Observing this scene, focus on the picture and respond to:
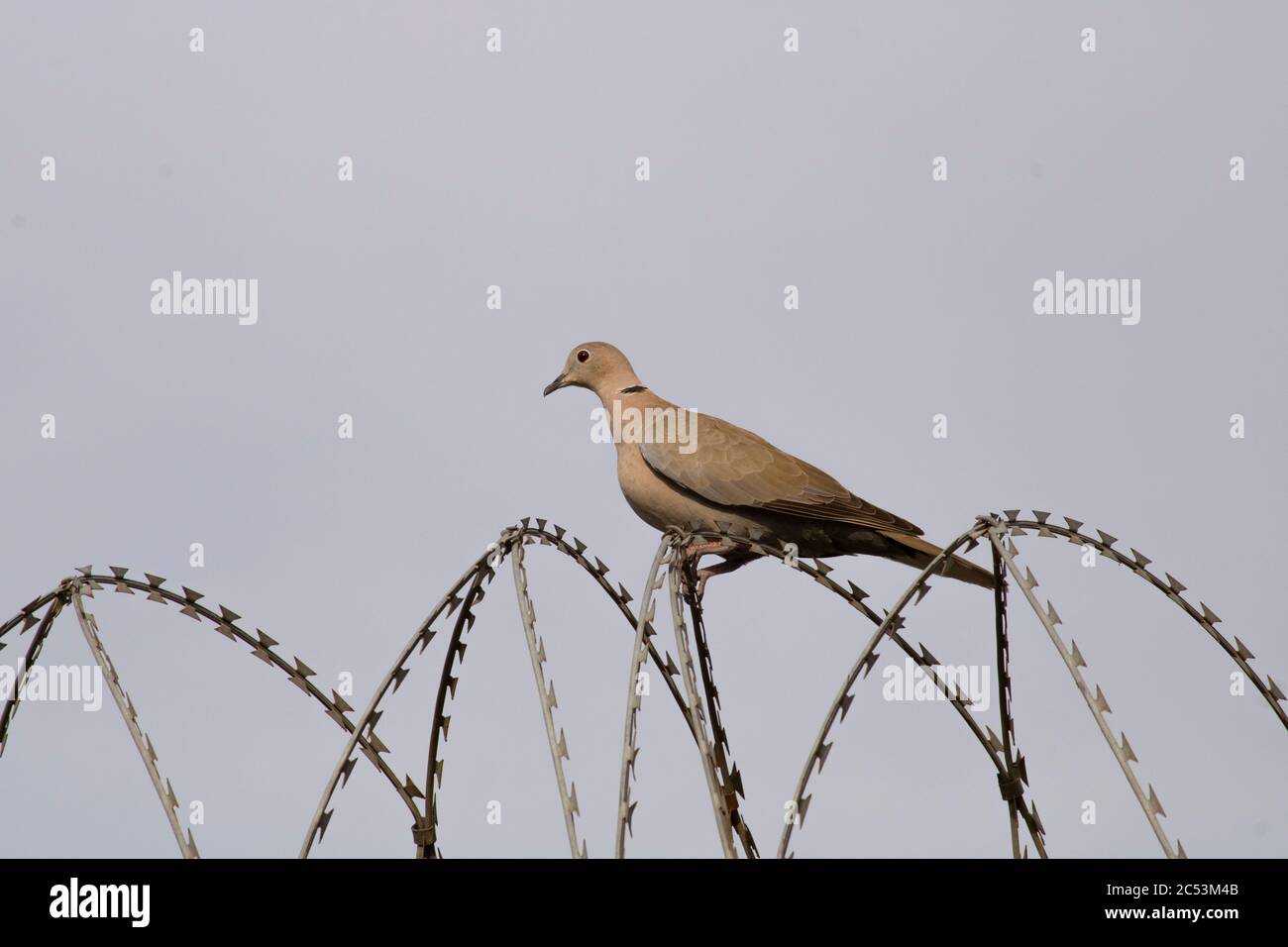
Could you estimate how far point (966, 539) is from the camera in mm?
8133

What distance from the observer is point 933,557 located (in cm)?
1050

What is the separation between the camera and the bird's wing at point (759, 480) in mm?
10539

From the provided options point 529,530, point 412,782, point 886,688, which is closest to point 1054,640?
point 886,688

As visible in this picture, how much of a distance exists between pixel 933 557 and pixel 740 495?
1.35 metres

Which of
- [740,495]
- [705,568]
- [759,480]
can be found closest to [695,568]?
[705,568]

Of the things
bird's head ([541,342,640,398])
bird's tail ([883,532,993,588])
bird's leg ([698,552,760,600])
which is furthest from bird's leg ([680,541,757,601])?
bird's head ([541,342,640,398])

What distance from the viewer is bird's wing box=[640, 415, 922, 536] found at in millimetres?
10539

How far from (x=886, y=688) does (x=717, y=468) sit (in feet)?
8.43

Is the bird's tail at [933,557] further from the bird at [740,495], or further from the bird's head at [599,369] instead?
the bird's head at [599,369]

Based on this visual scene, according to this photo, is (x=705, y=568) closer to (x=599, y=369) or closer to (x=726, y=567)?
(x=726, y=567)

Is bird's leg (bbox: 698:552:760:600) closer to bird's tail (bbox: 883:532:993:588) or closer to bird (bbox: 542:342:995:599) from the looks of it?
bird (bbox: 542:342:995:599)
